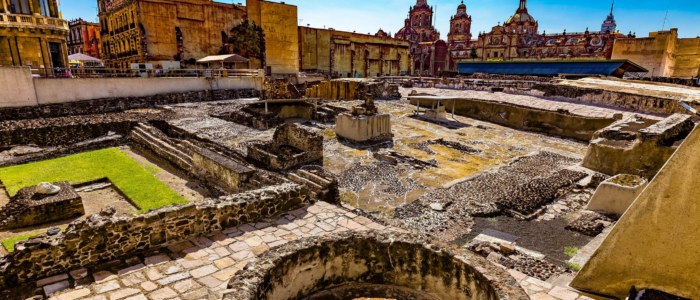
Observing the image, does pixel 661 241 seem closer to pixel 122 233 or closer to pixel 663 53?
pixel 122 233

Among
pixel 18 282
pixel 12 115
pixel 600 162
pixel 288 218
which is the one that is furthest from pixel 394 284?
pixel 12 115

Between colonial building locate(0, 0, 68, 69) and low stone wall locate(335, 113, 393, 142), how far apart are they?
19701 millimetres

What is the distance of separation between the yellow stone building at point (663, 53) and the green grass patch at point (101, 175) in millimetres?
48285

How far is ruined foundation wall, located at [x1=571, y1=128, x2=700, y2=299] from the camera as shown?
4.63 m

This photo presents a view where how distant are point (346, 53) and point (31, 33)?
3144cm

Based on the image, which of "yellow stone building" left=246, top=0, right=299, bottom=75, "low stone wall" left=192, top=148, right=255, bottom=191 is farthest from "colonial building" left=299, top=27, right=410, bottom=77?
"low stone wall" left=192, top=148, right=255, bottom=191

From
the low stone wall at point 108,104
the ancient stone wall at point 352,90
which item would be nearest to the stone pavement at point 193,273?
the low stone wall at point 108,104

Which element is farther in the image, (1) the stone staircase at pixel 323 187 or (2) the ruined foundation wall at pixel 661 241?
(1) the stone staircase at pixel 323 187

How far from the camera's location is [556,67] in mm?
38688

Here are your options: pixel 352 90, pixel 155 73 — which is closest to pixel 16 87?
pixel 155 73

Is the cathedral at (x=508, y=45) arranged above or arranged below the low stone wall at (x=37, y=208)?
above

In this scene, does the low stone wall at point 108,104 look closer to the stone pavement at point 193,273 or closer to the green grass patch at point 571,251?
the stone pavement at point 193,273

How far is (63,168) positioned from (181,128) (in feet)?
16.3

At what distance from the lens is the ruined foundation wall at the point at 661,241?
4.63 meters
